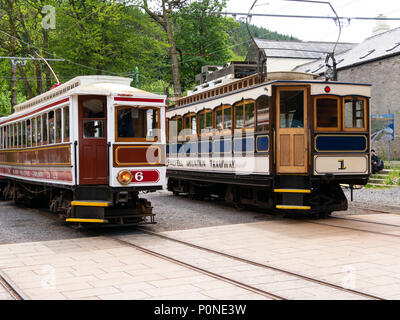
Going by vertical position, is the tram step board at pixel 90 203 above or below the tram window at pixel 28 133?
below

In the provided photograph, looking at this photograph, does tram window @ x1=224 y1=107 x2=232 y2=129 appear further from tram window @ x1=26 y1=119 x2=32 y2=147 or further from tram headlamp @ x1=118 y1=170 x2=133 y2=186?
tram window @ x1=26 y1=119 x2=32 y2=147

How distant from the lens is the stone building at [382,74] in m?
25.2

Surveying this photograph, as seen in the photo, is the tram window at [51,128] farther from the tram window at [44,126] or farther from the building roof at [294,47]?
the building roof at [294,47]

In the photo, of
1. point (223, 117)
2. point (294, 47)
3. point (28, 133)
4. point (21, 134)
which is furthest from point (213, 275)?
point (294, 47)

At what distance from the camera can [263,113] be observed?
12.4m

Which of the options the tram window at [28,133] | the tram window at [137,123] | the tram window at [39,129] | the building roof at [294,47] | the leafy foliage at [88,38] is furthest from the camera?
the building roof at [294,47]

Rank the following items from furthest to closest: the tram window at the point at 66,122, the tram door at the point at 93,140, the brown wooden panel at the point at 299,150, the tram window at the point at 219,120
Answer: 1. the tram window at the point at 219,120
2. the brown wooden panel at the point at 299,150
3. the tram window at the point at 66,122
4. the tram door at the point at 93,140

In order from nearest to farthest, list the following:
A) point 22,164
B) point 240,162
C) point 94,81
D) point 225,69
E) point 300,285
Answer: point 300,285 < point 94,81 < point 240,162 < point 22,164 < point 225,69

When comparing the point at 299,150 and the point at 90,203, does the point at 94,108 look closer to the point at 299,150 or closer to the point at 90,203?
the point at 90,203

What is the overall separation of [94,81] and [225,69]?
6842 mm

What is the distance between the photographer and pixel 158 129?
11.2 m

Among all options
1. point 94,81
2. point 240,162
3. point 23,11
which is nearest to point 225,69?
point 240,162

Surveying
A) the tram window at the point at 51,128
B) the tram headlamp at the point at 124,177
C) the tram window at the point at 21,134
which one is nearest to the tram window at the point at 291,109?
the tram headlamp at the point at 124,177
